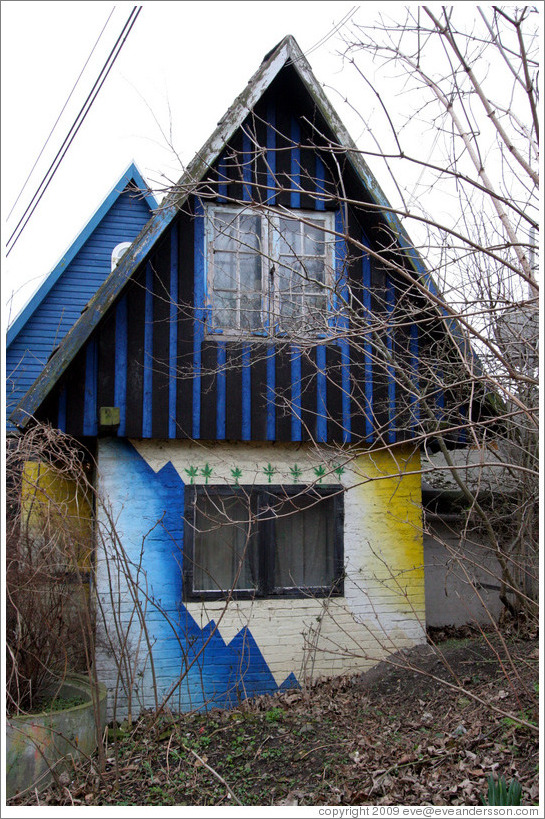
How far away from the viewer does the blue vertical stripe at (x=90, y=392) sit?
7.22m

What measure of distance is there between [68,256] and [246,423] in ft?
23.9

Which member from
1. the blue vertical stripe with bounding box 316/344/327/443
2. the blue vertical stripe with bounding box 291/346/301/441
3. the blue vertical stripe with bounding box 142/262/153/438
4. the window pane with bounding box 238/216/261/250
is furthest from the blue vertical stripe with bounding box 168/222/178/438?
the blue vertical stripe with bounding box 316/344/327/443

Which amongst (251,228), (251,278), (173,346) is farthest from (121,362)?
(251,228)

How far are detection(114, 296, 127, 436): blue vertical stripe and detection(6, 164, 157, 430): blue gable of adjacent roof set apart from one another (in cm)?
594

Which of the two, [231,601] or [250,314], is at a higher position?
[250,314]

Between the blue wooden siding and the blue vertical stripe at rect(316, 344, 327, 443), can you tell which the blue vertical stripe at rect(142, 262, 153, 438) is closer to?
the blue wooden siding

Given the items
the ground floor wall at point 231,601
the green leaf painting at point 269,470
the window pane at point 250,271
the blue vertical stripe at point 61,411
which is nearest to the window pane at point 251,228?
the window pane at point 250,271

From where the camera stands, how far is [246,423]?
25.3 ft

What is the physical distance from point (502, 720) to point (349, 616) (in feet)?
7.96

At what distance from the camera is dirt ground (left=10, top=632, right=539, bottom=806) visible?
199 inches

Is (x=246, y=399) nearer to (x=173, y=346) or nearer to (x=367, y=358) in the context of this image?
(x=173, y=346)

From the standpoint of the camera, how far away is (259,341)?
771cm

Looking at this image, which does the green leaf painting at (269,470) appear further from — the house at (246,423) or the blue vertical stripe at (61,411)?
the blue vertical stripe at (61,411)

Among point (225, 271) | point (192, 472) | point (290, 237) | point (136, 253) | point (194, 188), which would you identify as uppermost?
point (290, 237)
